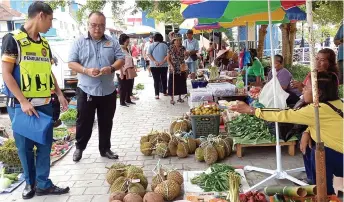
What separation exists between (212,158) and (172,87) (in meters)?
5.26

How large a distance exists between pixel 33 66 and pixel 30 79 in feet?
0.45

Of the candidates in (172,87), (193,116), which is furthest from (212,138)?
(172,87)

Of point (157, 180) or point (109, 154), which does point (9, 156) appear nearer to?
point (109, 154)

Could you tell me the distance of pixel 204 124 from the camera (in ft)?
19.2

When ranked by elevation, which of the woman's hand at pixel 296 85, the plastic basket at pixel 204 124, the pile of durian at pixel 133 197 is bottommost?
the pile of durian at pixel 133 197

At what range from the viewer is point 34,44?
369cm

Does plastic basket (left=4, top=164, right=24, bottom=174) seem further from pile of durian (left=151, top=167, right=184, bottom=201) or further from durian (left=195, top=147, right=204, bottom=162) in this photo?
durian (left=195, top=147, right=204, bottom=162)

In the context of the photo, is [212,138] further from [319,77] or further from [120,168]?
[319,77]

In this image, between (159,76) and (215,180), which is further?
(159,76)

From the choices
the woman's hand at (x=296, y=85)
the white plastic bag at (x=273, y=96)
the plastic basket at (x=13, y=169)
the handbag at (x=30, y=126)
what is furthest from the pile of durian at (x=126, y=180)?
the woman's hand at (x=296, y=85)

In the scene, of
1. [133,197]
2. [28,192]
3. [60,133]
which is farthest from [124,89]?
[133,197]

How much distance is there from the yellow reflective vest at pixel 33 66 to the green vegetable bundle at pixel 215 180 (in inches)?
76.2

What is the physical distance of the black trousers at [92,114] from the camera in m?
4.97

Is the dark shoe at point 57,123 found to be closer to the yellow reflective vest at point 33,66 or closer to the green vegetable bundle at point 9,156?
the green vegetable bundle at point 9,156
